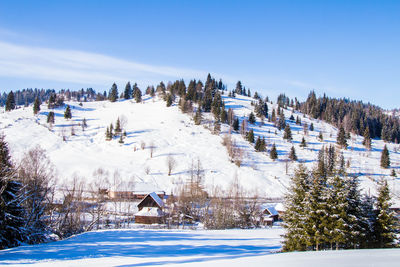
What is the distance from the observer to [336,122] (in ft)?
446

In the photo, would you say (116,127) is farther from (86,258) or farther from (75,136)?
(86,258)

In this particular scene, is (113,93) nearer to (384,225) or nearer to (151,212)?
(151,212)

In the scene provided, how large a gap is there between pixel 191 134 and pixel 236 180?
29818 mm

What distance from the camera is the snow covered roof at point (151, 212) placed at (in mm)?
48062

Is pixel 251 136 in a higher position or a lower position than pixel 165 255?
higher

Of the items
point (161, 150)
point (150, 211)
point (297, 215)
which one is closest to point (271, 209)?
point (150, 211)

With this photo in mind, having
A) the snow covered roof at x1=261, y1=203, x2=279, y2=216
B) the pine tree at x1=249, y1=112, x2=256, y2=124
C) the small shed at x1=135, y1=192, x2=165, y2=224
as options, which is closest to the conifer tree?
the pine tree at x1=249, y1=112, x2=256, y2=124

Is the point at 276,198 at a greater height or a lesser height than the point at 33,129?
lesser

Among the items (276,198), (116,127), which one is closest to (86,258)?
(276,198)

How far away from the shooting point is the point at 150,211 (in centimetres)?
4891

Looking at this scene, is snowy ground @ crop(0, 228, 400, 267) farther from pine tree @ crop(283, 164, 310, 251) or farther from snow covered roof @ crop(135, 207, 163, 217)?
snow covered roof @ crop(135, 207, 163, 217)

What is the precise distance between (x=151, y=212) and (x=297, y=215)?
31.4 meters

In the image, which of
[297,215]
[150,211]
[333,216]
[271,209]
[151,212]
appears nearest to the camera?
[333,216]

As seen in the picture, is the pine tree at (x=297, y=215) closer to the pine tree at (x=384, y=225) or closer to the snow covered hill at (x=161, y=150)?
the pine tree at (x=384, y=225)
